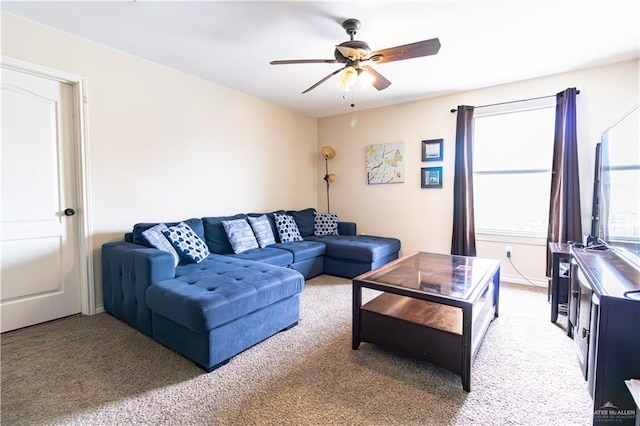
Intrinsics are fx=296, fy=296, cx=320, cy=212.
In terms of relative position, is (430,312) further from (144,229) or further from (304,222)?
(304,222)

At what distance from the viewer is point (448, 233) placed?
414cm

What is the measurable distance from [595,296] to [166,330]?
260 centimetres

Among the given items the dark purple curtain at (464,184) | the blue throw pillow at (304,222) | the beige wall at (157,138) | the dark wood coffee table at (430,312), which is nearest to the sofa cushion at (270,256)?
the beige wall at (157,138)

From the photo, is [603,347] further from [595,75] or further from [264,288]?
[595,75]

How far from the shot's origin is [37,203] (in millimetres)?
2479

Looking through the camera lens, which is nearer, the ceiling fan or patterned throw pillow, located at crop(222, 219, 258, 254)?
the ceiling fan

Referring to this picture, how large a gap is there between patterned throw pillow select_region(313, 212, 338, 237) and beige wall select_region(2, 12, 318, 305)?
2.50ft

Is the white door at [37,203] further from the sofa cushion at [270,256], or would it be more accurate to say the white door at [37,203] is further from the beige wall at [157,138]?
the sofa cushion at [270,256]

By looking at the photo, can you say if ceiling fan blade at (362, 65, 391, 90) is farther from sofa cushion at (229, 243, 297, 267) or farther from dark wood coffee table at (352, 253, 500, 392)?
sofa cushion at (229, 243, 297, 267)

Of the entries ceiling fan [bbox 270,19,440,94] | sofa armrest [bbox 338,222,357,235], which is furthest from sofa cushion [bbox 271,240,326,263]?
ceiling fan [bbox 270,19,440,94]

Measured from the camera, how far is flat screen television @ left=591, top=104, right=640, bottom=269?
6.18 ft

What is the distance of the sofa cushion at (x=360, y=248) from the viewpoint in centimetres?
363

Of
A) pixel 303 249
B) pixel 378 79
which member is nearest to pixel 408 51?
pixel 378 79

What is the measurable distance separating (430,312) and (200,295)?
1.58m
